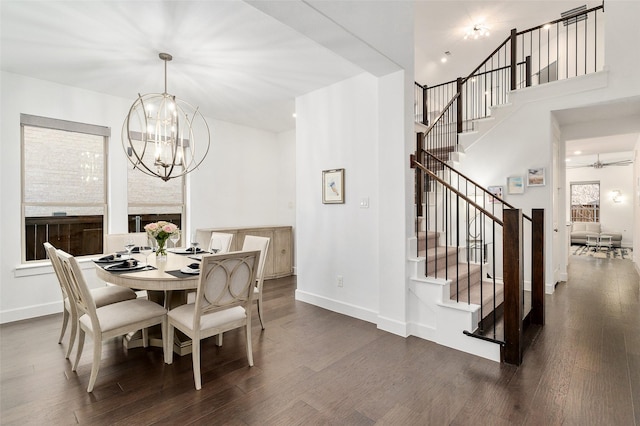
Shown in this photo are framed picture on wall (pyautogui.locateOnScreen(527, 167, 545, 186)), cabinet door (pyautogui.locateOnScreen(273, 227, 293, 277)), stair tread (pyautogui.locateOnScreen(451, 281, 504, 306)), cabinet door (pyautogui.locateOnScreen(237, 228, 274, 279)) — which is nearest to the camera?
stair tread (pyautogui.locateOnScreen(451, 281, 504, 306))

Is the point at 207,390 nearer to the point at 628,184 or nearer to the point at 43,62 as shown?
the point at 43,62

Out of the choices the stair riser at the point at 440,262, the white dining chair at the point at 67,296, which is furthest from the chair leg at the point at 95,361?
the stair riser at the point at 440,262

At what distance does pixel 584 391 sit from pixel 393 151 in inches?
94.4

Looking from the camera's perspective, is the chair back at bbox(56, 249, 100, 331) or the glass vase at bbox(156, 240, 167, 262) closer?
the chair back at bbox(56, 249, 100, 331)

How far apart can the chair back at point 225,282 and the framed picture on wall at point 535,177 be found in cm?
436

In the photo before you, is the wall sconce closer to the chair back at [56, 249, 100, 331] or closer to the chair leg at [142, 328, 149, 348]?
the chair leg at [142, 328, 149, 348]

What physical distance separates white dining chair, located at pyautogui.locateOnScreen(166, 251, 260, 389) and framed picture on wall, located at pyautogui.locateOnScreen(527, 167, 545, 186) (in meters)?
4.37

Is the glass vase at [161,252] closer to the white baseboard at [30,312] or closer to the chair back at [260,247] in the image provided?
the chair back at [260,247]

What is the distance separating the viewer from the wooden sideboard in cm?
515

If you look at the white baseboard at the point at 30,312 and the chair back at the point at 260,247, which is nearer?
the chair back at the point at 260,247

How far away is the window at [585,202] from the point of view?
10828 mm

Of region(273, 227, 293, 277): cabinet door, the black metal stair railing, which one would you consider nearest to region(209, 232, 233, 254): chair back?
region(273, 227, 293, 277): cabinet door

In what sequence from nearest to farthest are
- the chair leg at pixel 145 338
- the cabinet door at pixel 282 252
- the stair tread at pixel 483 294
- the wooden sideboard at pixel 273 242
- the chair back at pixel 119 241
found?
the chair leg at pixel 145 338
the stair tread at pixel 483 294
the chair back at pixel 119 241
the wooden sideboard at pixel 273 242
the cabinet door at pixel 282 252

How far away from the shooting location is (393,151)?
3.20m
